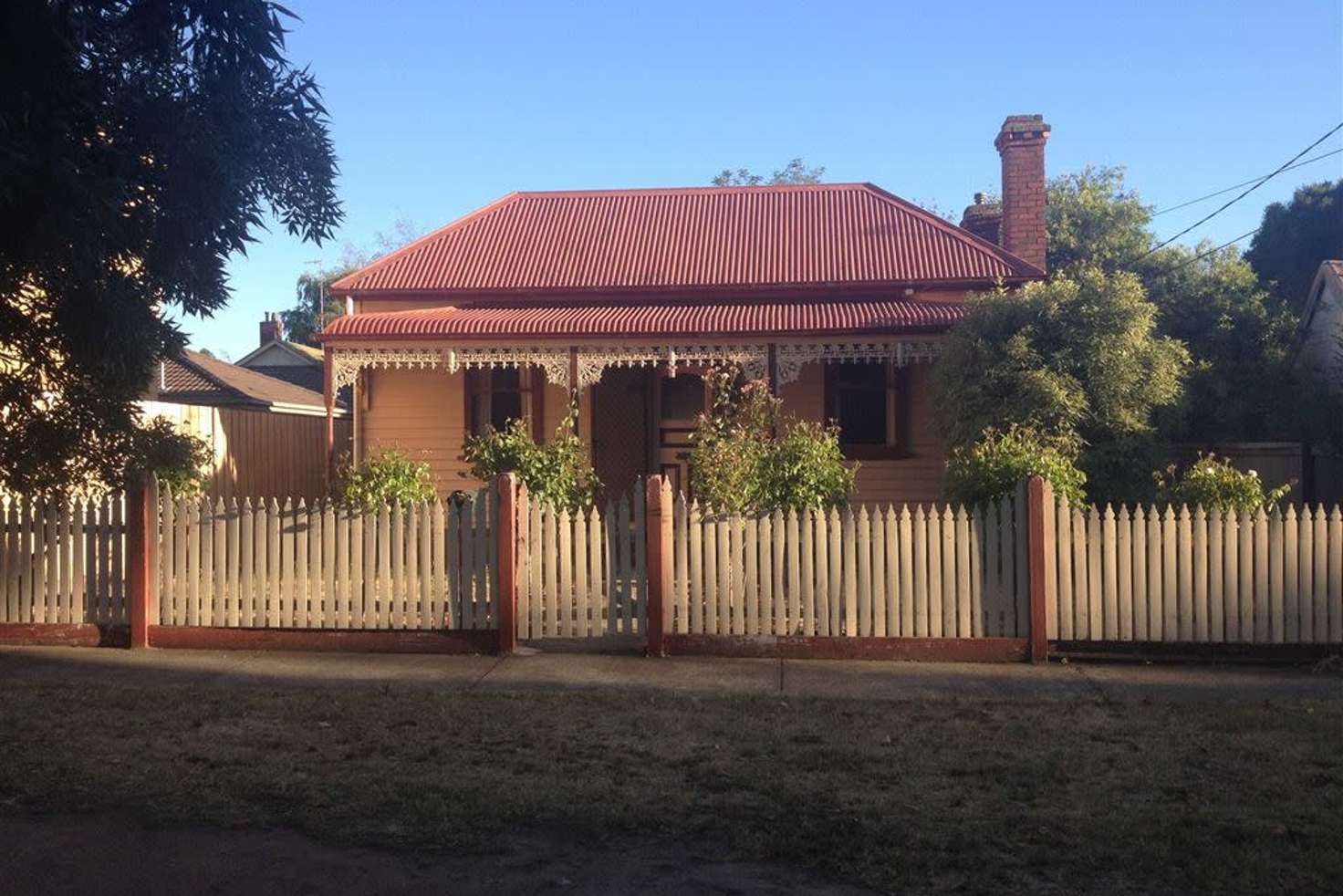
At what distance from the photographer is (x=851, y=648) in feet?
32.1

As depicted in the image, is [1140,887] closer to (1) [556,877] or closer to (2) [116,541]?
(1) [556,877]

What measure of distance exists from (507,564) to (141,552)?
9.62ft

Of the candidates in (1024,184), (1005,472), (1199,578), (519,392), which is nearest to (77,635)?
(1005,472)

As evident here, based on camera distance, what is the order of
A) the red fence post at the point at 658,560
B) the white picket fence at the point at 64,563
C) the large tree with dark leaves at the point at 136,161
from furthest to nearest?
the white picket fence at the point at 64,563
the red fence post at the point at 658,560
the large tree with dark leaves at the point at 136,161

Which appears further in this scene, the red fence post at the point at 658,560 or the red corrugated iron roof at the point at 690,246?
the red corrugated iron roof at the point at 690,246

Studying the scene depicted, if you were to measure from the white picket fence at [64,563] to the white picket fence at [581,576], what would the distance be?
10.8 ft

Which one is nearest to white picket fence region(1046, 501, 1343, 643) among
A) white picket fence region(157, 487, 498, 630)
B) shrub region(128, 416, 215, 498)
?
white picket fence region(157, 487, 498, 630)

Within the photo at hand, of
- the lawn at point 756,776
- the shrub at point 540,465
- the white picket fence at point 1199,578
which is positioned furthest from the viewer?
the shrub at point 540,465

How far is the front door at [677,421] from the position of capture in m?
17.3

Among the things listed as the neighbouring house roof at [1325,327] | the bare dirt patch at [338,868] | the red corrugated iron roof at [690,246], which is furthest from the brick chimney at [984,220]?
the bare dirt patch at [338,868]

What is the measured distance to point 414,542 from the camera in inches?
399

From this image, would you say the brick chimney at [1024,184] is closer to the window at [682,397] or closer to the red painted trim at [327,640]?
the window at [682,397]

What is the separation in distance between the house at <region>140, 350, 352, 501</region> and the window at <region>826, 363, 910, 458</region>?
642 centimetres

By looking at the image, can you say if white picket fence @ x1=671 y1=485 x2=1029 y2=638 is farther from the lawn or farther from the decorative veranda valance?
the decorative veranda valance
